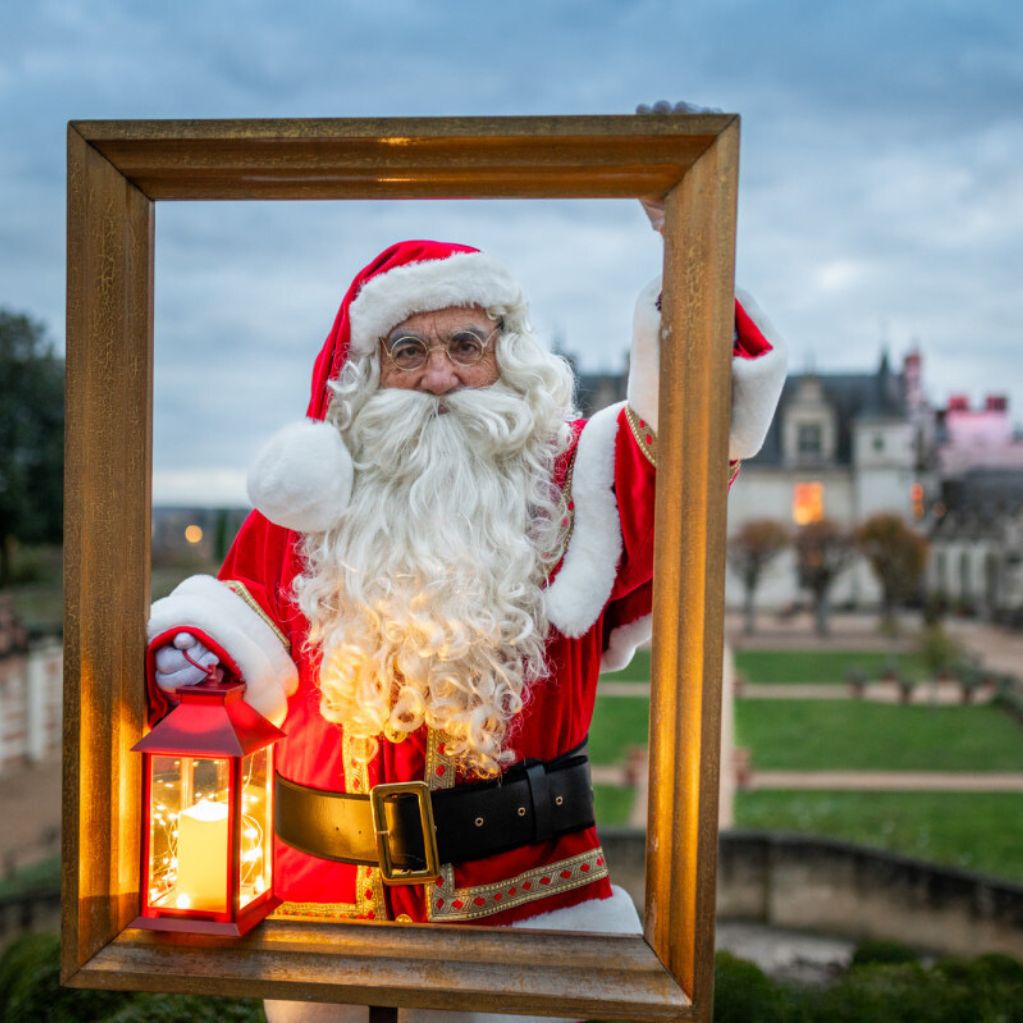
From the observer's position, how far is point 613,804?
35.0ft

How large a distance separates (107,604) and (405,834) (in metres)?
0.75

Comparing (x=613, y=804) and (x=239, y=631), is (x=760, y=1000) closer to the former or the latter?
(x=239, y=631)

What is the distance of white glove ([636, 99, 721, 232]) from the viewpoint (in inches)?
70.2

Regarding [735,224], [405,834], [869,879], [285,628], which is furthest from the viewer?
[869,879]

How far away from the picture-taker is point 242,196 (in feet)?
6.35

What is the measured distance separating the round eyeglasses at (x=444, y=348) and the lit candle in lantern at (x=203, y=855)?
96 centimetres

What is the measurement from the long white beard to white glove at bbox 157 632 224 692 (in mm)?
223

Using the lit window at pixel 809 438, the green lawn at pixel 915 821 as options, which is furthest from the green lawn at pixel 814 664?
the green lawn at pixel 915 821

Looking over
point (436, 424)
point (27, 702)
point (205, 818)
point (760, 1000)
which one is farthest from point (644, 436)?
point (27, 702)

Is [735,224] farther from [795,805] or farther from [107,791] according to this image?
[795,805]

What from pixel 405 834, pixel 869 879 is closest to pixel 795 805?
pixel 869 879

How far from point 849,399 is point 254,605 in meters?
21.3

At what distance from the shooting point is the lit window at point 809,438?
21.2m

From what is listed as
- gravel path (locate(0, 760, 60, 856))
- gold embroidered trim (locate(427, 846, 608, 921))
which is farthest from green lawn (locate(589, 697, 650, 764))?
gold embroidered trim (locate(427, 846, 608, 921))
